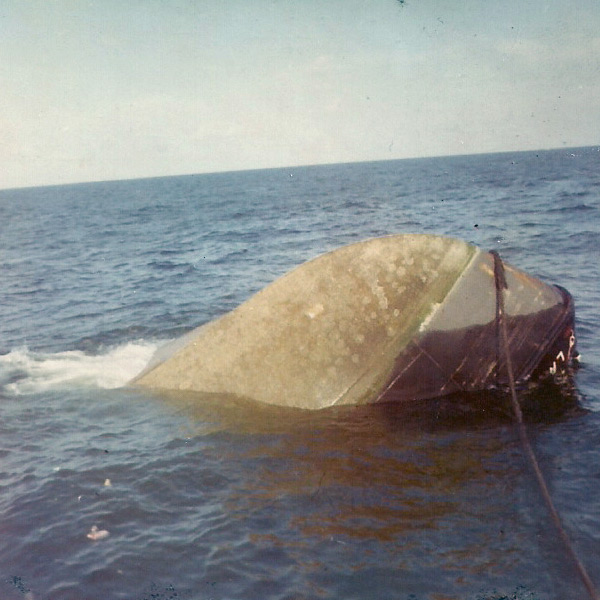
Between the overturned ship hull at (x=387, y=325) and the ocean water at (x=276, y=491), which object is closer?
the ocean water at (x=276, y=491)

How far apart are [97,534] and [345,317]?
154 inches

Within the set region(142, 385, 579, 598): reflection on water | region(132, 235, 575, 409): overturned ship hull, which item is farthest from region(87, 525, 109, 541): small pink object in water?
region(132, 235, 575, 409): overturned ship hull

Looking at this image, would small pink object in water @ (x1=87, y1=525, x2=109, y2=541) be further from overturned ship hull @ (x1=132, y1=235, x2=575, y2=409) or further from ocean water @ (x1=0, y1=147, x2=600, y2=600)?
overturned ship hull @ (x1=132, y1=235, x2=575, y2=409)

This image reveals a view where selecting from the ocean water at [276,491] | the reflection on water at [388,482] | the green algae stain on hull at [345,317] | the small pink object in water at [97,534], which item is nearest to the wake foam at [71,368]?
the ocean water at [276,491]

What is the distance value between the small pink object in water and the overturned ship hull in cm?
270

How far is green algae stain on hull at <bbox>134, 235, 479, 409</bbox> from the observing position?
6938 mm

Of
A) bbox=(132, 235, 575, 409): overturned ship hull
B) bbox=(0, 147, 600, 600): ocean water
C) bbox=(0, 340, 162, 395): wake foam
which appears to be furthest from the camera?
bbox=(0, 340, 162, 395): wake foam

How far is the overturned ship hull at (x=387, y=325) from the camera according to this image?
6867 mm

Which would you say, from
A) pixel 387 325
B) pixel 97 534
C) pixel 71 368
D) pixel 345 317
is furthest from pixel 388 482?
pixel 71 368

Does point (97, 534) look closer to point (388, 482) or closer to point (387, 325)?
point (388, 482)

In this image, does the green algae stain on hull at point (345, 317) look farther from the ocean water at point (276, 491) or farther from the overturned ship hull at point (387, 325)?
the ocean water at point (276, 491)

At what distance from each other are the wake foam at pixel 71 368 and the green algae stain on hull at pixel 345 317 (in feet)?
10.3

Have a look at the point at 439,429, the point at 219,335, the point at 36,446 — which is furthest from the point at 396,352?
the point at 36,446

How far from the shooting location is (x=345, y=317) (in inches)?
275
